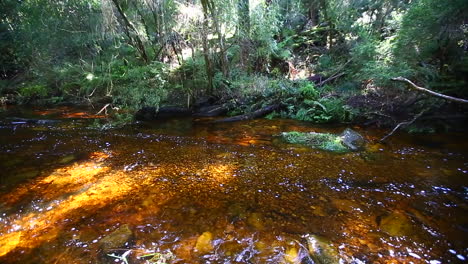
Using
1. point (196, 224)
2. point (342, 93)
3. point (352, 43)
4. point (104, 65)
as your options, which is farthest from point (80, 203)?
point (352, 43)

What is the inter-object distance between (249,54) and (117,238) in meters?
8.59

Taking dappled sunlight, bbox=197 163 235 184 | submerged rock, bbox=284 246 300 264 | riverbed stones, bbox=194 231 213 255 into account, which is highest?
dappled sunlight, bbox=197 163 235 184

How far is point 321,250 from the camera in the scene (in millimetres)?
2926

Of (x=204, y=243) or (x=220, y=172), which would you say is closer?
(x=204, y=243)

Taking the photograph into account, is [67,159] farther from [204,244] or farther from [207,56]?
[207,56]

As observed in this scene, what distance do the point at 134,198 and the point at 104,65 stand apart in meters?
9.11

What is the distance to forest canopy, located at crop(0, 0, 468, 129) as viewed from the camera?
267 inches

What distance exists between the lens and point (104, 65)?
1138 centimetres

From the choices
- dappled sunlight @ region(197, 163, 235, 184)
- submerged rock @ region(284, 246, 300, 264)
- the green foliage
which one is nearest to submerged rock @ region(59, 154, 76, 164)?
dappled sunlight @ region(197, 163, 235, 184)

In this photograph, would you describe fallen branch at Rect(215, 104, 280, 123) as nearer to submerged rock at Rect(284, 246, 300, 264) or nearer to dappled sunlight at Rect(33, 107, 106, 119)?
dappled sunlight at Rect(33, 107, 106, 119)

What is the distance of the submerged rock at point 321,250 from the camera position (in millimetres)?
2795

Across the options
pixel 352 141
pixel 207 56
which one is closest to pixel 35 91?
pixel 207 56

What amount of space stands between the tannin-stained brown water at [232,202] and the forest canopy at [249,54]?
1.91 metres

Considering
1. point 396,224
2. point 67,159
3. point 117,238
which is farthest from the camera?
point 67,159
